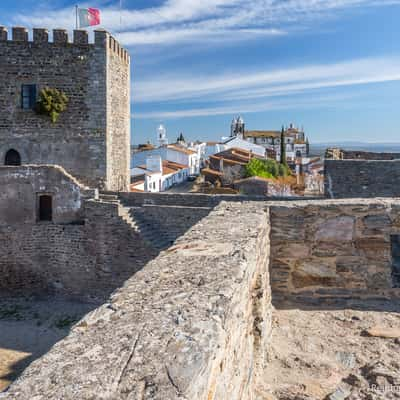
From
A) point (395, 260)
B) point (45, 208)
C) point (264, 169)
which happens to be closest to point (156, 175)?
point (264, 169)

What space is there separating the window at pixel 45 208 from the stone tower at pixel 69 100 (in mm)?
1245

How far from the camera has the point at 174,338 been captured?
192cm

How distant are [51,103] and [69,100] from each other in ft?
1.84

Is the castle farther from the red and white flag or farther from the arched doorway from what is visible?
the red and white flag

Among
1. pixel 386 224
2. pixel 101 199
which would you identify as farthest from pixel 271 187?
pixel 386 224

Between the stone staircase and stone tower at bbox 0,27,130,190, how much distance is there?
2.33m

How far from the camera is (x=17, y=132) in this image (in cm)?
1487

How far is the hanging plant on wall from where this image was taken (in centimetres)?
1445

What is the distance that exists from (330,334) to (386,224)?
4.21ft

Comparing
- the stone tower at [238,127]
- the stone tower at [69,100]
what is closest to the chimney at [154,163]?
the stone tower at [69,100]

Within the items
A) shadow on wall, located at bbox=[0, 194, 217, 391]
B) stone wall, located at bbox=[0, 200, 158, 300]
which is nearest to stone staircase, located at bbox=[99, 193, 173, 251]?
shadow on wall, located at bbox=[0, 194, 217, 391]

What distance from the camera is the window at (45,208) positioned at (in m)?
14.2

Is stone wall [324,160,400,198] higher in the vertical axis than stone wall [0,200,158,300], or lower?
higher

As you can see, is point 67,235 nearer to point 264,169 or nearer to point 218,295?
point 218,295
